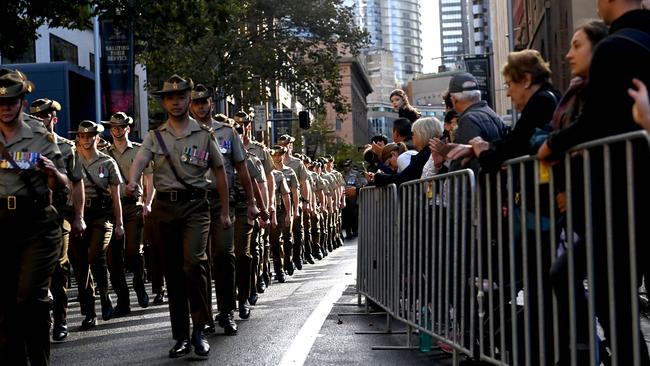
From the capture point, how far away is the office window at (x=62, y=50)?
1435 inches

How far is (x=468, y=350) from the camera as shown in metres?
7.13

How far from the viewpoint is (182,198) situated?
9.07 meters

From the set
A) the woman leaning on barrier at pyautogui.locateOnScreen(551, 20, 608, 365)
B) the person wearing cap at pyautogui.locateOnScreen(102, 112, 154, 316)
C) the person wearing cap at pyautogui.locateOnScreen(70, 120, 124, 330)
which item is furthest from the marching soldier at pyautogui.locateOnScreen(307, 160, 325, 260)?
the woman leaning on barrier at pyautogui.locateOnScreen(551, 20, 608, 365)

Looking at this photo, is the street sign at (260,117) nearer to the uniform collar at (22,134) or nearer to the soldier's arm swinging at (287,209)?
the soldier's arm swinging at (287,209)

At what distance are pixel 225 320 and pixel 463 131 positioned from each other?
322 centimetres

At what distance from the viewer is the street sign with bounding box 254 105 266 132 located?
1909 inches

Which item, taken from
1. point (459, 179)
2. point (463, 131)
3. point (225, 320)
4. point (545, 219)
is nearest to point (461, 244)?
point (459, 179)

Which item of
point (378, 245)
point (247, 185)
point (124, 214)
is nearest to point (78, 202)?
point (247, 185)

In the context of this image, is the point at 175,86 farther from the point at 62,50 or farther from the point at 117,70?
the point at 62,50

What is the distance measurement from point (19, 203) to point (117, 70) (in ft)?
59.2

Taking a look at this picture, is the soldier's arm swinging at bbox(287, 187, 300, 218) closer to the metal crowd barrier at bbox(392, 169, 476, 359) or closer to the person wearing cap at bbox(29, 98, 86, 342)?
the person wearing cap at bbox(29, 98, 86, 342)

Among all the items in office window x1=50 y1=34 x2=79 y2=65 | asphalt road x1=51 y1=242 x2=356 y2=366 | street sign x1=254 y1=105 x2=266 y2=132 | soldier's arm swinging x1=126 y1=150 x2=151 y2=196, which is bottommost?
Answer: asphalt road x1=51 y1=242 x2=356 y2=366

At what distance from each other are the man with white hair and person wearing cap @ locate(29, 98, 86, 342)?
2563 mm

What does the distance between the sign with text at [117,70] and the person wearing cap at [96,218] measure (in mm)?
13121
